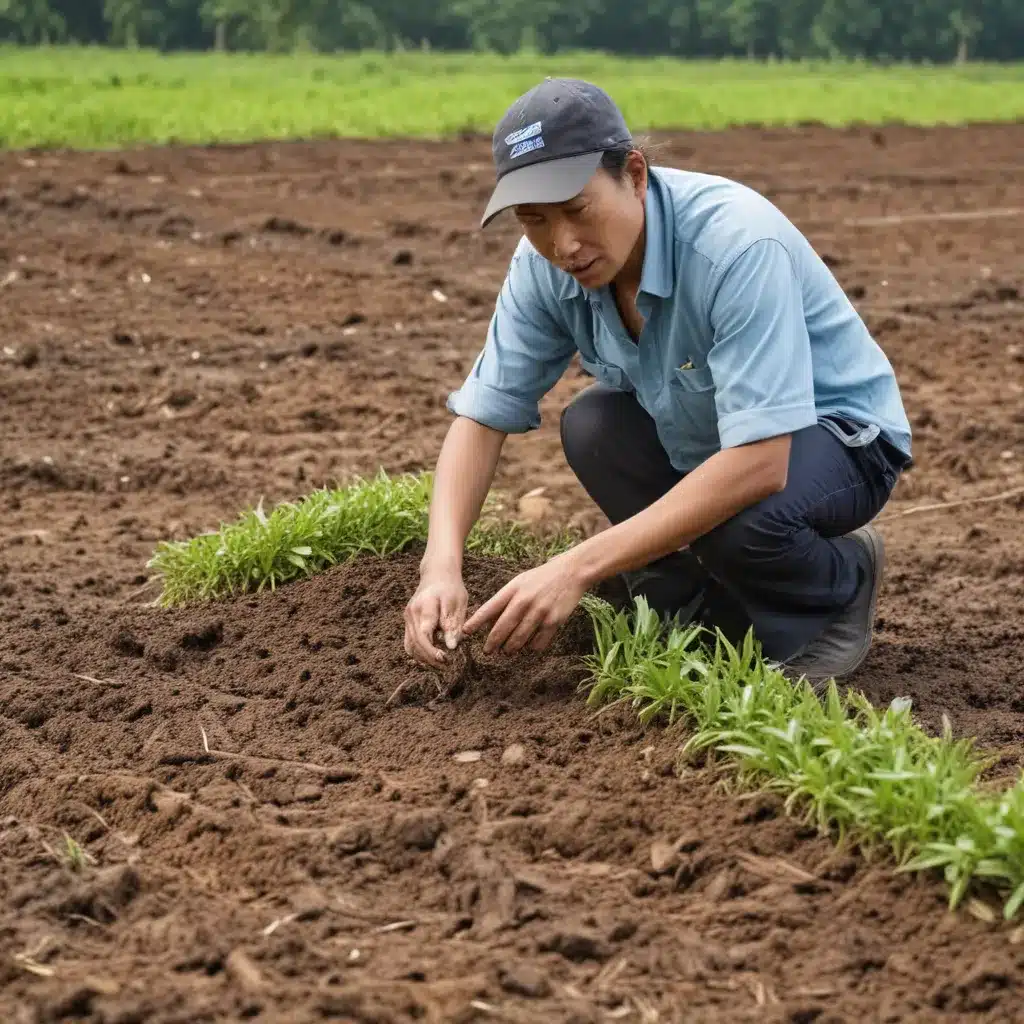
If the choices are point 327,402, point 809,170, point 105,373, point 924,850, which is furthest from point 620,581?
point 809,170

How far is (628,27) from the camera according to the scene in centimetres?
7181

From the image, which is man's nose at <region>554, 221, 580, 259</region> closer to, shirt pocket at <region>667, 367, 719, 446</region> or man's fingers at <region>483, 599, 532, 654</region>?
shirt pocket at <region>667, 367, 719, 446</region>

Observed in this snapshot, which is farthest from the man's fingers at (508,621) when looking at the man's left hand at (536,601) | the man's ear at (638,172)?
the man's ear at (638,172)

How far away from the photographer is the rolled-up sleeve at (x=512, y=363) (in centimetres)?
396

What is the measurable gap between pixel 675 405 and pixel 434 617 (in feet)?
2.70

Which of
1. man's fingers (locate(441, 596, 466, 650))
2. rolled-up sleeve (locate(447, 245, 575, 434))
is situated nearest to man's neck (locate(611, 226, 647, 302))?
rolled-up sleeve (locate(447, 245, 575, 434))

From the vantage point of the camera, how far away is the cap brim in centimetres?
333

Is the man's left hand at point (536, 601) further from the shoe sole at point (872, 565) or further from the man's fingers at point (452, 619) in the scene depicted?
the shoe sole at point (872, 565)

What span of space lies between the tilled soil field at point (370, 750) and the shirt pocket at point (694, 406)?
617 millimetres

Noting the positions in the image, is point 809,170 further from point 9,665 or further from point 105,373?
point 9,665

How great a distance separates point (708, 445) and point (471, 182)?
10.9 m

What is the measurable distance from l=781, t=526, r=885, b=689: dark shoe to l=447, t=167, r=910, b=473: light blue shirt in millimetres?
344

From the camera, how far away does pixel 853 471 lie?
3.96m

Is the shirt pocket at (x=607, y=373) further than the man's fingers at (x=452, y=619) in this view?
Yes
